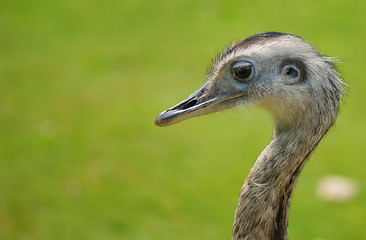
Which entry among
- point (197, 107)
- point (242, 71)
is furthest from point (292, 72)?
point (197, 107)

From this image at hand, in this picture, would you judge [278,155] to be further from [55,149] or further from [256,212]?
[55,149]

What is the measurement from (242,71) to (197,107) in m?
0.23

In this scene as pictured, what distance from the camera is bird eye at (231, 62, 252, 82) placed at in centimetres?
209

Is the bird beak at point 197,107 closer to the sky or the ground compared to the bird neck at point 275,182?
closer to the sky

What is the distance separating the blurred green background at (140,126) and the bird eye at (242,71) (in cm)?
156

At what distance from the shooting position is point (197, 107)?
2.18 metres

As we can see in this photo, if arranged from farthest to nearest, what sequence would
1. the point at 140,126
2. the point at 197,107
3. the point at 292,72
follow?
the point at 140,126, the point at 197,107, the point at 292,72

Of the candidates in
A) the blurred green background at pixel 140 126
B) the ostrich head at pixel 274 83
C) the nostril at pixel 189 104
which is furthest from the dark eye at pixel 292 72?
the blurred green background at pixel 140 126

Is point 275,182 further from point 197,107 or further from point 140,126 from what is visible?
point 140,126

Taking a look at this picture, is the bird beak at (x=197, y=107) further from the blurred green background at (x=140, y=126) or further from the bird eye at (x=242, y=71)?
the blurred green background at (x=140, y=126)

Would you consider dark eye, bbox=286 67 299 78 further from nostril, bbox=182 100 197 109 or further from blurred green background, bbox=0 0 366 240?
blurred green background, bbox=0 0 366 240

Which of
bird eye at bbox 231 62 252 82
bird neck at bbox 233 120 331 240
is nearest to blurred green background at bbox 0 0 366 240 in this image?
bird neck at bbox 233 120 331 240

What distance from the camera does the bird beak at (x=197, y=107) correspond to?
2156 millimetres

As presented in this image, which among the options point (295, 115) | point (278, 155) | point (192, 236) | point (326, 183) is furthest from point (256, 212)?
point (326, 183)
